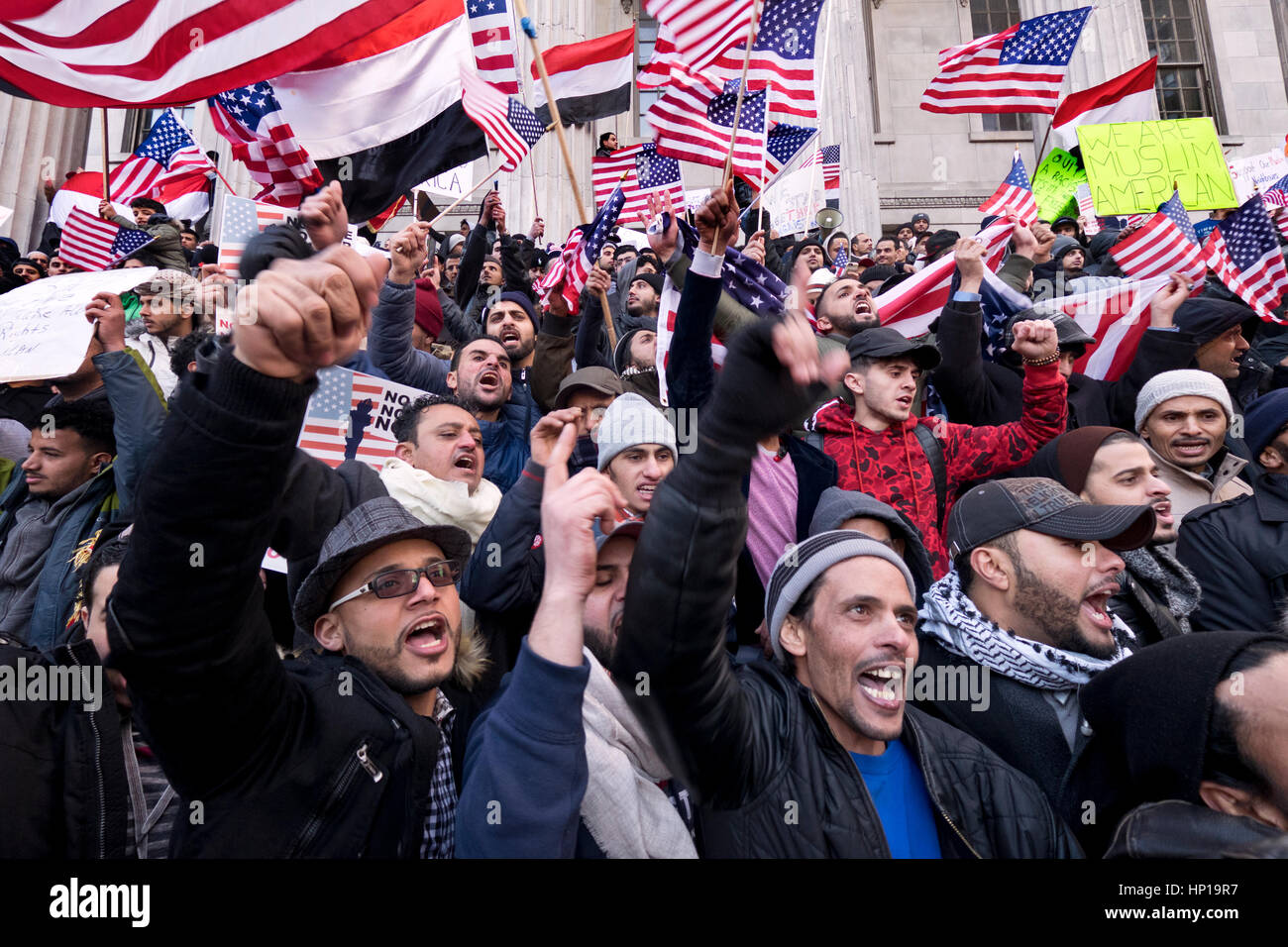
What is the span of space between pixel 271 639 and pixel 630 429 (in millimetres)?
1979

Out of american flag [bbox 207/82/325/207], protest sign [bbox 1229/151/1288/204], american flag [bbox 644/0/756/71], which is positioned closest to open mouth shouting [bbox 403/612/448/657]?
american flag [bbox 207/82/325/207]

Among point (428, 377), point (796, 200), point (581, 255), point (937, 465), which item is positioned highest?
point (796, 200)

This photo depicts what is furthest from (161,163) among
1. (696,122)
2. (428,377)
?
(696,122)

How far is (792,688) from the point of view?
238 centimetres

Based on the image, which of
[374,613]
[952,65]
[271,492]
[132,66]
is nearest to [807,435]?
[374,613]

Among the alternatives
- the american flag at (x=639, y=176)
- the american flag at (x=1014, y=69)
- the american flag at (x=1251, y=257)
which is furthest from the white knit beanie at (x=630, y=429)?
the american flag at (x=1014, y=69)

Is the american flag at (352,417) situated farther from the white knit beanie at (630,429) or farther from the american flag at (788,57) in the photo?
the american flag at (788,57)

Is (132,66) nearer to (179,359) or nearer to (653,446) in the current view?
(179,359)

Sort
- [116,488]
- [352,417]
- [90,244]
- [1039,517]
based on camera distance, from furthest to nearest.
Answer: [90,244]
[352,417]
[116,488]
[1039,517]

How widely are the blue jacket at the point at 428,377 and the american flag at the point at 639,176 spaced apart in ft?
7.11

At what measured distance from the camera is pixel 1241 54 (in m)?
19.2

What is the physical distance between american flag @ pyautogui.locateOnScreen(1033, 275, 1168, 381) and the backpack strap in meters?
2.00

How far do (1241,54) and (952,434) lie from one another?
20732 millimetres

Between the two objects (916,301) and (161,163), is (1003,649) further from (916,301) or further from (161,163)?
(161,163)
